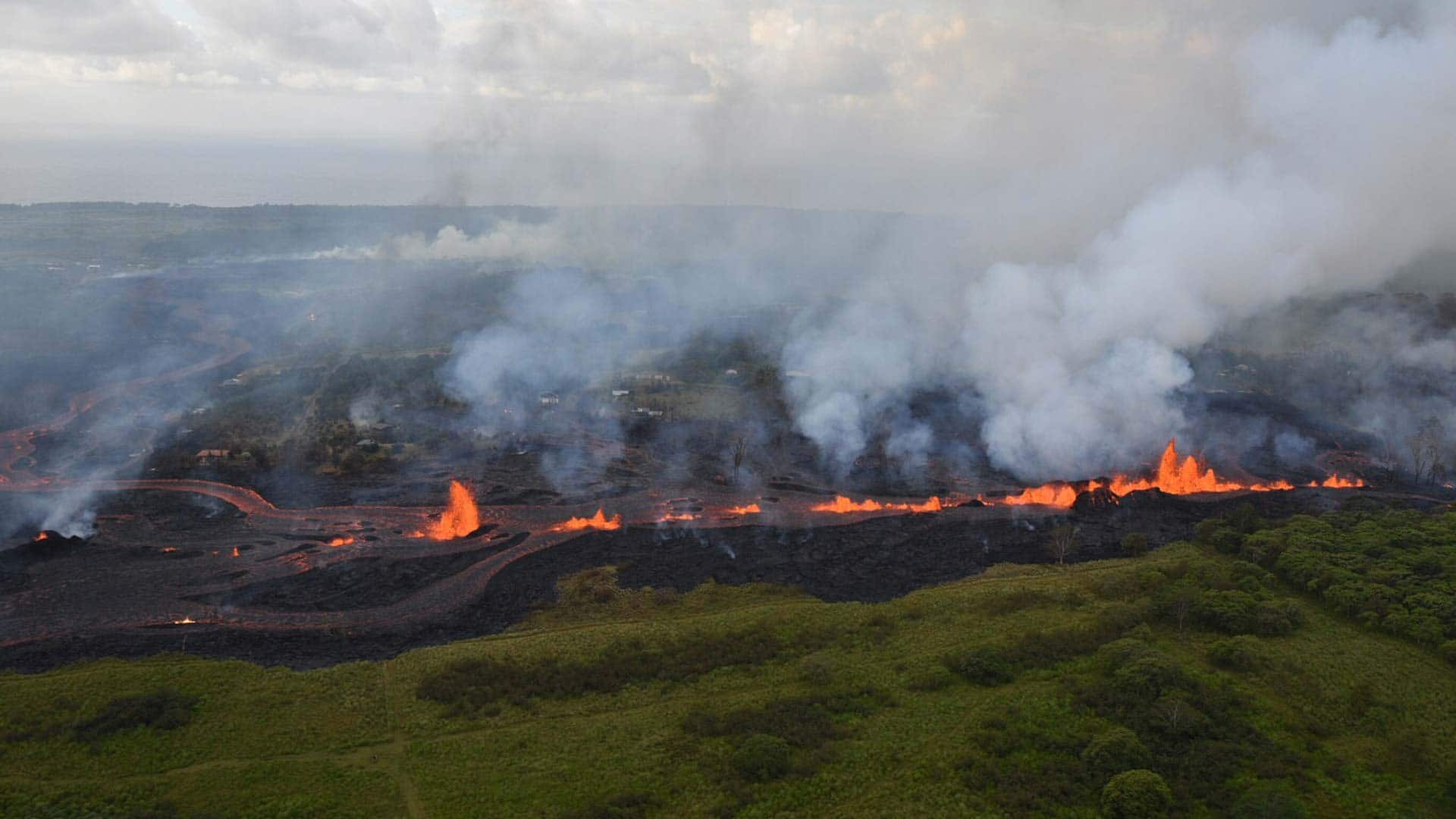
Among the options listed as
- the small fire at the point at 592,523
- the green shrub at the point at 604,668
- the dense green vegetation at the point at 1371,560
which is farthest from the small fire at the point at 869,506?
the green shrub at the point at 604,668

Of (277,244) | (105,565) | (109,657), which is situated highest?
(277,244)

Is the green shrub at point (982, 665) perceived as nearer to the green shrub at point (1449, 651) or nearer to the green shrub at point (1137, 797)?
the green shrub at point (1137, 797)

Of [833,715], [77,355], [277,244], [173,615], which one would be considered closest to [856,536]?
[833,715]

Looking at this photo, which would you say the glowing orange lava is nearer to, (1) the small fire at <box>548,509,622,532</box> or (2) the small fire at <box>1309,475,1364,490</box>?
(2) the small fire at <box>1309,475,1364,490</box>

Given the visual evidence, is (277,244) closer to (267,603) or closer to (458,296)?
(458,296)

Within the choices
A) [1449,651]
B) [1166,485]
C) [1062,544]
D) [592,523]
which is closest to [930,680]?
[1062,544]

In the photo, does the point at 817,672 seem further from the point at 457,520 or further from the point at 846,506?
the point at 457,520
